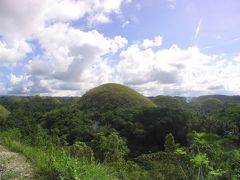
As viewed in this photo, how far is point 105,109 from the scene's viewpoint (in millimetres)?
75375

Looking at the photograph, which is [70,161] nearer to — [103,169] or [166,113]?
[103,169]

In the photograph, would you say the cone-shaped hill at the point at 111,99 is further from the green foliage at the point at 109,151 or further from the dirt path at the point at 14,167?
the dirt path at the point at 14,167

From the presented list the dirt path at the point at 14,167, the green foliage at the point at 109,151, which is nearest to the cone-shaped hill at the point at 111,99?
the green foliage at the point at 109,151

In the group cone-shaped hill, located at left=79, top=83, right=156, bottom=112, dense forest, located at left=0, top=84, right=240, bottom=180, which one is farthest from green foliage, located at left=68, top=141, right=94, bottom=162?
cone-shaped hill, located at left=79, top=83, right=156, bottom=112

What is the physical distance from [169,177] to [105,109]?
69.5 metres

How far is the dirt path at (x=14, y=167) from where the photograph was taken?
17.9 feet

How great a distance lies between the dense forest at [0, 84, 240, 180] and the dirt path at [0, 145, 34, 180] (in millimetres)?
179

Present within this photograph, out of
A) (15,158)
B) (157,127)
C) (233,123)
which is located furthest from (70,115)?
(15,158)

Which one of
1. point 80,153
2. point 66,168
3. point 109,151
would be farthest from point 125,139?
point 66,168

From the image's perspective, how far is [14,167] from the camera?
6.14 meters

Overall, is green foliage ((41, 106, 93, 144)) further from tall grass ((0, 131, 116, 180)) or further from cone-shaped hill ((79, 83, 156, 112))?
tall grass ((0, 131, 116, 180))

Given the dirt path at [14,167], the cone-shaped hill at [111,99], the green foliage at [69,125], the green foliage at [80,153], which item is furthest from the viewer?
the cone-shaped hill at [111,99]

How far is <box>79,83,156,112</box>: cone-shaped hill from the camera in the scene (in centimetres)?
7744

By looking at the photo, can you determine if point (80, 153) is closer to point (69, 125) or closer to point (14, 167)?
point (14, 167)
